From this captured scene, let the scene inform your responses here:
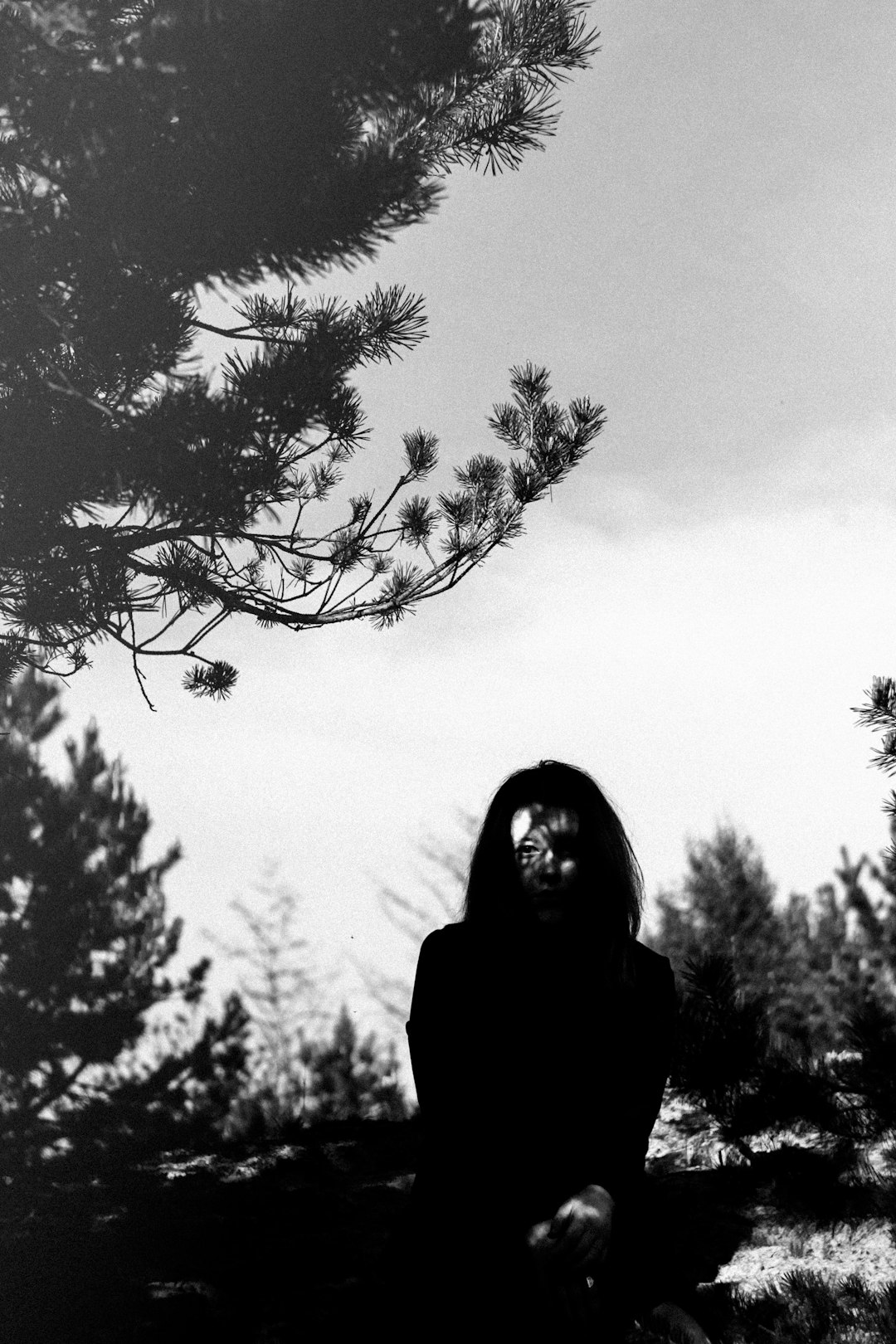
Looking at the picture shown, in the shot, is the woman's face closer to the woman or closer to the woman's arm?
the woman

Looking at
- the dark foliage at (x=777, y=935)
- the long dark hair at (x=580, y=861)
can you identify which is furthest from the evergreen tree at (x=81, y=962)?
the long dark hair at (x=580, y=861)

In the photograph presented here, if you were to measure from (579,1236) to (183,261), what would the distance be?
373cm

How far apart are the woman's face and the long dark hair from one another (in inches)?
0.6

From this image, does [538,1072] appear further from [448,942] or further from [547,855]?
[547,855]

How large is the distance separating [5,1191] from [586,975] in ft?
15.3

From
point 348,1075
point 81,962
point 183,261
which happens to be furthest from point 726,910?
point 183,261

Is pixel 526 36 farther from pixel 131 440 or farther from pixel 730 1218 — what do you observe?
pixel 730 1218

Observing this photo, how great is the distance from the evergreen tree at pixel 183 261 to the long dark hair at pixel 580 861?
2409 mm

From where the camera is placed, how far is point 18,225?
162 inches

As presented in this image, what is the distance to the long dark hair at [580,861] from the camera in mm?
2133

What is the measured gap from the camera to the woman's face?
6.97 ft

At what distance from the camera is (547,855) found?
7.03 feet

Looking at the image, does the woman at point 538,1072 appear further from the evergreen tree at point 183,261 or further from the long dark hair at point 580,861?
the evergreen tree at point 183,261

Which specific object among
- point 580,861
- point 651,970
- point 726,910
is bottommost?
point 651,970
